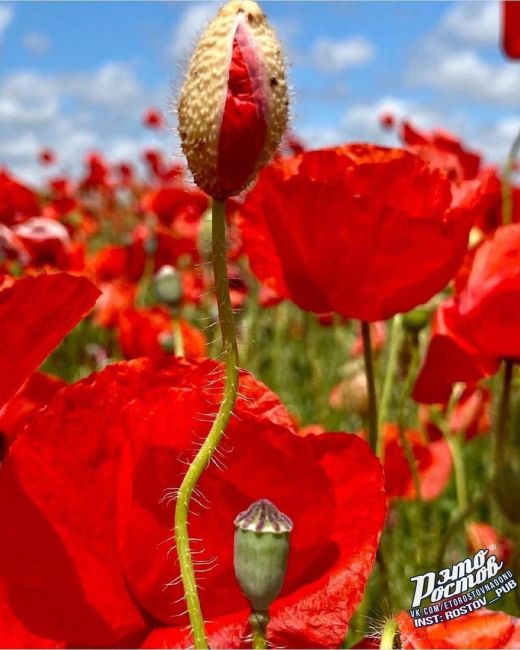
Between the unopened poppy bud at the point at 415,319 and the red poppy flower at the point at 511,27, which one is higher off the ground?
the red poppy flower at the point at 511,27

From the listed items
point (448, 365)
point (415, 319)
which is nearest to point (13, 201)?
point (415, 319)

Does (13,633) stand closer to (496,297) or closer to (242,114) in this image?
(242,114)

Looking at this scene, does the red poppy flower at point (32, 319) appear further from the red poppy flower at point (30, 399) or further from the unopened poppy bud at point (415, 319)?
the unopened poppy bud at point (415, 319)

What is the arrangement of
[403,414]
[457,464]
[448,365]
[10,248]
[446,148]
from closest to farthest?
[448,365] → [403,414] → [457,464] → [446,148] → [10,248]

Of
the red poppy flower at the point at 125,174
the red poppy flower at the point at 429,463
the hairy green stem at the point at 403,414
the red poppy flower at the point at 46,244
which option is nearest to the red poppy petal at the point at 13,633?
the hairy green stem at the point at 403,414

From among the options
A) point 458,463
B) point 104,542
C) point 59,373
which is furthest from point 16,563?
point 59,373

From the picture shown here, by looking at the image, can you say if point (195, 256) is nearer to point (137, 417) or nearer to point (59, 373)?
point (59, 373)

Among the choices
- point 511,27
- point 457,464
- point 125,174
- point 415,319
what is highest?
point 511,27
